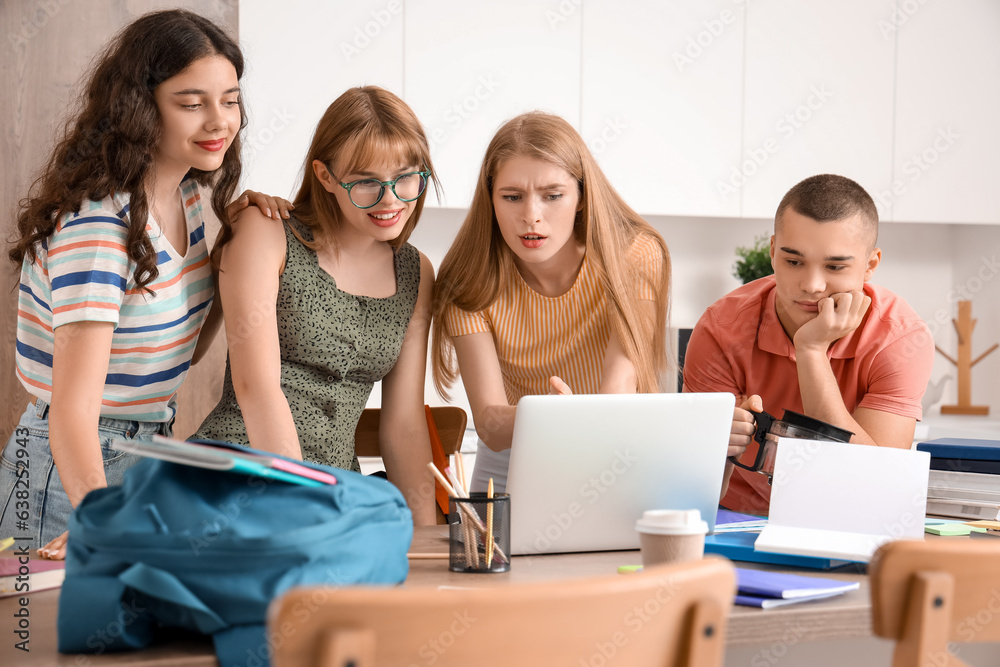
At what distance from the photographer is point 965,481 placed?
1328mm

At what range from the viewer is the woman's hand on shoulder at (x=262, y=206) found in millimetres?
1440

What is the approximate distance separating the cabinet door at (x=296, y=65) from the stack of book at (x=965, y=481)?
1930 mm

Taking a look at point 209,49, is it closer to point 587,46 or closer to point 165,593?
point 165,593

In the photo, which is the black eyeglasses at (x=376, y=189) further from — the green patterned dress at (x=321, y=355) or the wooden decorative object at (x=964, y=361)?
the wooden decorative object at (x=964, y=361)

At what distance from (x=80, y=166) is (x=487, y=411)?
2.38ft

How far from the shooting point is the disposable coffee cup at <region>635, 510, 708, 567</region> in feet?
2.91

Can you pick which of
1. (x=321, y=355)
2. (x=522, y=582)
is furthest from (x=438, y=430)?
(x=522, y=582)

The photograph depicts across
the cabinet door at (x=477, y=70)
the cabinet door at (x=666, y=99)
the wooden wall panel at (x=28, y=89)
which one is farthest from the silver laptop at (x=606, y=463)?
the cabinet door at (x=666, y=99)

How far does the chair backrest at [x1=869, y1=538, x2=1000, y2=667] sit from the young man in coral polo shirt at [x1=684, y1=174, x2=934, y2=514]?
66 cm

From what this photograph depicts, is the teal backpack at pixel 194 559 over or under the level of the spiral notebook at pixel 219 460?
under

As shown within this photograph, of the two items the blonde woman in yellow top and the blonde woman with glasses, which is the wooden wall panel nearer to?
the blonde woman with glasses

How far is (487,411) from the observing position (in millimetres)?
1475

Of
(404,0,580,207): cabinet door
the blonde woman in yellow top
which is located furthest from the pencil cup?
(404,0,580,207): cabinet door


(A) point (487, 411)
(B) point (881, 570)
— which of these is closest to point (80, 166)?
(A) point (487, 411)
